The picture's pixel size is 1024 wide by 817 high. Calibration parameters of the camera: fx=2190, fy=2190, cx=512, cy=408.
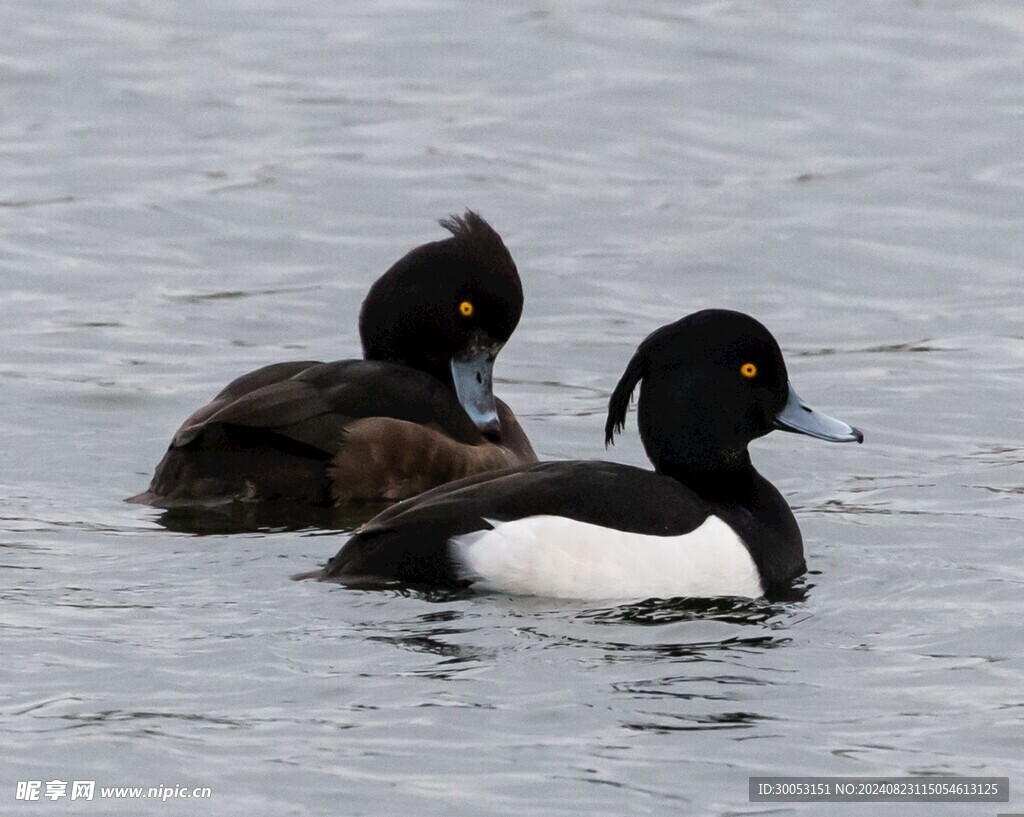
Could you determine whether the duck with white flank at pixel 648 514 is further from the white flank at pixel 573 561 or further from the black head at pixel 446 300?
A: the black head at pixel 446 300

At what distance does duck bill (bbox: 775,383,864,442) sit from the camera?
702 cm

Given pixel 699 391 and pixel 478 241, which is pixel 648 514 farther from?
pixel 478 241

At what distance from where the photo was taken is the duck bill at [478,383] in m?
8.16

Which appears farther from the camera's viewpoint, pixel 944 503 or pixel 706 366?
pixel 944 503

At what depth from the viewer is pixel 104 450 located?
8555 mm

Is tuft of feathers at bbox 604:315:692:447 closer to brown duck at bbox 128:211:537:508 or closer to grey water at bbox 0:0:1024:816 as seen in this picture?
grey water at bbox 0:0:1024:816

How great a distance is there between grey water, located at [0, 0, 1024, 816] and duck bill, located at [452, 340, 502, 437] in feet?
2.24

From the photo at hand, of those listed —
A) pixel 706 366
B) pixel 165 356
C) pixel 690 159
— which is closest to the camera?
pixel 706 366

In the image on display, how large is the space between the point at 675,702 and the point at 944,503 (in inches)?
107

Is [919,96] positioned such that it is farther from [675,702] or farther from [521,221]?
[675,702]

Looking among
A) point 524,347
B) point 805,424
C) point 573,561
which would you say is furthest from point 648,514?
point 524,347

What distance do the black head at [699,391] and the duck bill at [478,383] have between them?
1344 mm

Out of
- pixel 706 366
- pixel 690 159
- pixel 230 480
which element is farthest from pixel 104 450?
pixel 690 159

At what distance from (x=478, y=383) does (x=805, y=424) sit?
1.62 meters
